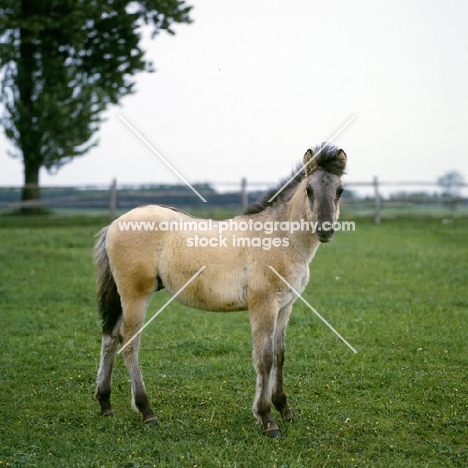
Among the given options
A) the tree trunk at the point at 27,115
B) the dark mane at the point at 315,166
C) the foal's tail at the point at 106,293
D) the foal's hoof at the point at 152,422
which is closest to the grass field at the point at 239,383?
the foal's hoof at the point at 152,422

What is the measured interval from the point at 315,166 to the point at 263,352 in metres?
1.74

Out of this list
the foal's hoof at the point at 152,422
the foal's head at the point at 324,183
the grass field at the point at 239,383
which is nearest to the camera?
the grass field at the point at 239,383

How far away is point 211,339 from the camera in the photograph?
7.77 meters

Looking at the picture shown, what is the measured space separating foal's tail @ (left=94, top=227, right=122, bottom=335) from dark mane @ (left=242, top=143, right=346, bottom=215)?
1679 millimetres

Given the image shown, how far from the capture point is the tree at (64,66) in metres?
21.6

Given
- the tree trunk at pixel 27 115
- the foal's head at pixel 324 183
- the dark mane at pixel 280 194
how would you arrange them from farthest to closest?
the tree trunk at pixel 27 115 < the dark mane at pixel 280 194 < the foal's head at pixel 324 183

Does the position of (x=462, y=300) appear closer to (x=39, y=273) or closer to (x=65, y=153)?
(x=39, y=273)

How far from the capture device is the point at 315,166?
5.05 m

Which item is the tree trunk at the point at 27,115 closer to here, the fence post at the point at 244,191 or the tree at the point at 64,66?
the tree at the point at 64,66

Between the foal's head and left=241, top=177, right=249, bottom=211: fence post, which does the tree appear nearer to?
left=241, top=177, right=249, bottom=211: fence post

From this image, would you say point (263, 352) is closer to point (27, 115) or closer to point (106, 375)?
point (106, 375)

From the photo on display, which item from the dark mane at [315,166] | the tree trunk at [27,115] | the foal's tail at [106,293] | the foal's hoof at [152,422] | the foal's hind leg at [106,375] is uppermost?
the tree trunk at [27,115]

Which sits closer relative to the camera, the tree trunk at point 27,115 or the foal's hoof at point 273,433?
the foal's hoof at point 273,433

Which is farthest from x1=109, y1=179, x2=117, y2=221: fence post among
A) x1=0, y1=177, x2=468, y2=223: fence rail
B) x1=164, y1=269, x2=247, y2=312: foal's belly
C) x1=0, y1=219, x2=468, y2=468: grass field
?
x1=164, y1=269, x2=247, y2=312: foal's belly
